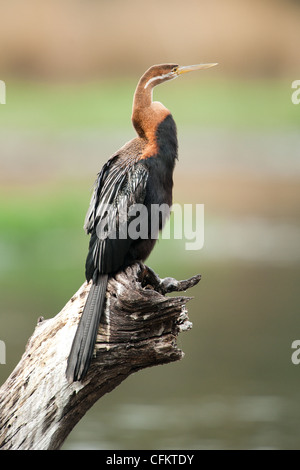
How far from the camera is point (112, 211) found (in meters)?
3.46

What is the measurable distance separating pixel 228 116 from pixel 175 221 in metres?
2.74

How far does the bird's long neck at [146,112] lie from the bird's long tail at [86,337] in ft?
2.61

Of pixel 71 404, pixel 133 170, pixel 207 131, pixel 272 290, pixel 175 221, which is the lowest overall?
pixel 71 404

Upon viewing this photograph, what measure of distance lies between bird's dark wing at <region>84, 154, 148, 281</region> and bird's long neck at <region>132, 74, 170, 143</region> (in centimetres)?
17

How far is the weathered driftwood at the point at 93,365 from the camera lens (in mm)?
3131

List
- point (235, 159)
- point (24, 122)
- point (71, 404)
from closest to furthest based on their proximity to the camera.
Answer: point (71, 404)
point (24, 122)
point (235, 159)

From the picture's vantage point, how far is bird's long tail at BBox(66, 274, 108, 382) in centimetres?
308

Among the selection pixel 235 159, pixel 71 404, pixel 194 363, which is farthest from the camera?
pixel 235 159

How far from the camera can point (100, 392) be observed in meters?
3.24

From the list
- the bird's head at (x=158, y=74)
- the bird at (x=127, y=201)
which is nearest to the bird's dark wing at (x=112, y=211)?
the bird at (x=127, y=201)

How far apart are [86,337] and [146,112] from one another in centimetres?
106

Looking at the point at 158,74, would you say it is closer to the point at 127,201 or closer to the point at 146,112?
the point at 146,112

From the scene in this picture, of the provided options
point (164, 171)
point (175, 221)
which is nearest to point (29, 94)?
point (175, 221)

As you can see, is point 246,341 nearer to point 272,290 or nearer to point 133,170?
point 272,290
